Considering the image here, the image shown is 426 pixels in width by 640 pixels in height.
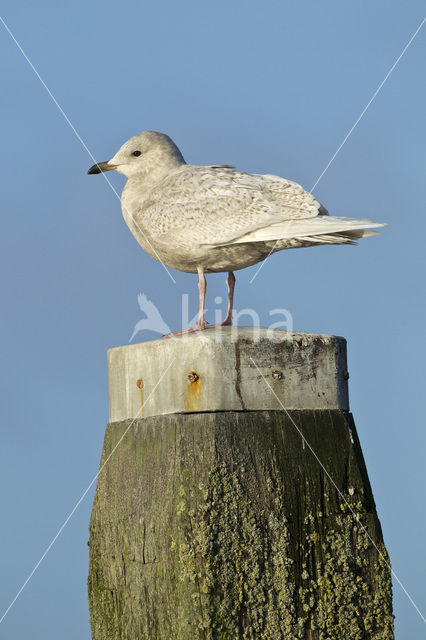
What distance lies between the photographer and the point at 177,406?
4359 millimetres

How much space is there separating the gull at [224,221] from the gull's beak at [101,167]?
54 centimetres

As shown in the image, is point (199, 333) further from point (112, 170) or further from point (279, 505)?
point (112, 170)

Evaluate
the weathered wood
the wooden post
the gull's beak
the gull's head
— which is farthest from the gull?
the weathered wood

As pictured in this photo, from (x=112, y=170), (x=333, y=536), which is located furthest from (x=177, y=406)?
(x=112, y=170)

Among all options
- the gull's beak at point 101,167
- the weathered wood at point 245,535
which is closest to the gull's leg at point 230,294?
the gull's beak at point 101,167

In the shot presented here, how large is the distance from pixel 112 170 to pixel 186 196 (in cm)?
103

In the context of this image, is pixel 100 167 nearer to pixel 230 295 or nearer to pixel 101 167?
pixel 101 167

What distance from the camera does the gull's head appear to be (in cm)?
668

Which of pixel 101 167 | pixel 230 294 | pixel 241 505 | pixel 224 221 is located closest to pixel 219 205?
pixel 224 221

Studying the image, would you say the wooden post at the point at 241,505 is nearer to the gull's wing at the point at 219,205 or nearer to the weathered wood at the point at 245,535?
the weathered wood at the point at 245,535

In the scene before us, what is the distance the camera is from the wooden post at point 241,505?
407 cm

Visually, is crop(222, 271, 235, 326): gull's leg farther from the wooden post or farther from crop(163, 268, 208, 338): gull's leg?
the wooden post

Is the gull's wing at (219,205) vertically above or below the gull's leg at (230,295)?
above

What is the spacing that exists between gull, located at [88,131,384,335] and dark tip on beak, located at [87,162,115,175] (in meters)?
0.55
